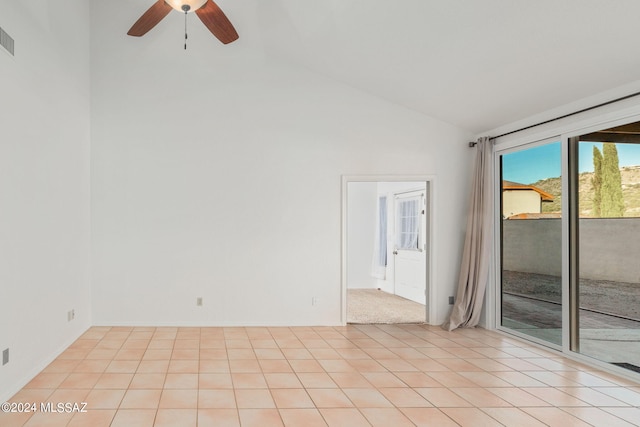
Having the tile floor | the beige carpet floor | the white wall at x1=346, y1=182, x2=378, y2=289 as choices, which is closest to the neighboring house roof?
the tile floor

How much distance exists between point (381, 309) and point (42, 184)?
4.91 metres

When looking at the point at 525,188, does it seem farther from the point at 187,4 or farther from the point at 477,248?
the point at 187,4

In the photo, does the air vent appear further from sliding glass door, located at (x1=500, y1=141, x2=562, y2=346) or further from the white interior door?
the white interior door

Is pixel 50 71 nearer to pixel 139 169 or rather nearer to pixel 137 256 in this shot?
pixel 139 169

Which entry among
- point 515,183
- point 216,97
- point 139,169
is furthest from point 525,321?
point 139,169

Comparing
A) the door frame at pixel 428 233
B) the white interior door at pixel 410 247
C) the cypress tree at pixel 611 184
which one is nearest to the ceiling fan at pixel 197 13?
the door frame at pixel 428 233

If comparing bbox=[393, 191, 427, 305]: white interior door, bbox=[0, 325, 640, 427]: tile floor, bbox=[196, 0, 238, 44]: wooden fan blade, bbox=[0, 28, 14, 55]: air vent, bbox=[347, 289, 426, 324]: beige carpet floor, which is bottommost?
bbox=[347, 289, 426, 324]: beige carpet floor

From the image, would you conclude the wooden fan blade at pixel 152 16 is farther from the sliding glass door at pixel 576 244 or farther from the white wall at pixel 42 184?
the sliding glass door at pixel 576 244

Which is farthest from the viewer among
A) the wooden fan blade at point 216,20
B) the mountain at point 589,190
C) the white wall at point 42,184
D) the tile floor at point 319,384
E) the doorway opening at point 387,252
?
the doorway opening at point 387,252

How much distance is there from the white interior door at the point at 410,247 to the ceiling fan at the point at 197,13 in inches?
193

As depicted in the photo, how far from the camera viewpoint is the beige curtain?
563 cm

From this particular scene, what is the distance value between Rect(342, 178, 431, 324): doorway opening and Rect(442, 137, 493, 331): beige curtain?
2.10ft

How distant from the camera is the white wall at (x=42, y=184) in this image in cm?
339

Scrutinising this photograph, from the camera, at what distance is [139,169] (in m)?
5.69
